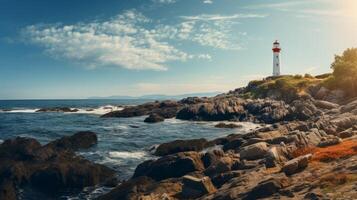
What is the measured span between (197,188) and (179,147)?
749 inches

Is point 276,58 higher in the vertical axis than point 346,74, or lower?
higher

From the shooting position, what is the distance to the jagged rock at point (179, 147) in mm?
40094

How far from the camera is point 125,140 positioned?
5184 cm

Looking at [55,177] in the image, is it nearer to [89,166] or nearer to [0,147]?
[89,166]

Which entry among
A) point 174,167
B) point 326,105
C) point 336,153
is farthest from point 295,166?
point 326,105

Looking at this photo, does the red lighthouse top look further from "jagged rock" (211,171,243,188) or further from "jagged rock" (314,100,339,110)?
"jagged rock" (211,171,243,188)

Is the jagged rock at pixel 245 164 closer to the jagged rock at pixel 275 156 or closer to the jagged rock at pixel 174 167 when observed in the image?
the jagged rock at pixel 275 156

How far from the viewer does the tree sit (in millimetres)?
81000

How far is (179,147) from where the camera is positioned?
4134 centimetres

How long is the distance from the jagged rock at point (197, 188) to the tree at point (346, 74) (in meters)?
66.8

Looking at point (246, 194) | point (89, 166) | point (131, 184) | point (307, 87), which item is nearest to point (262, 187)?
point (246, 194)

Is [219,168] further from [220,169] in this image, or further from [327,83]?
[327,83]

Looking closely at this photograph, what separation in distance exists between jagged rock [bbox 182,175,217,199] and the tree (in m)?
66.8

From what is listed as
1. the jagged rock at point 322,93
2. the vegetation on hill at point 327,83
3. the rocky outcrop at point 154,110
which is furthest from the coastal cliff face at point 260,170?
the rocky outcrop at point 154,110
